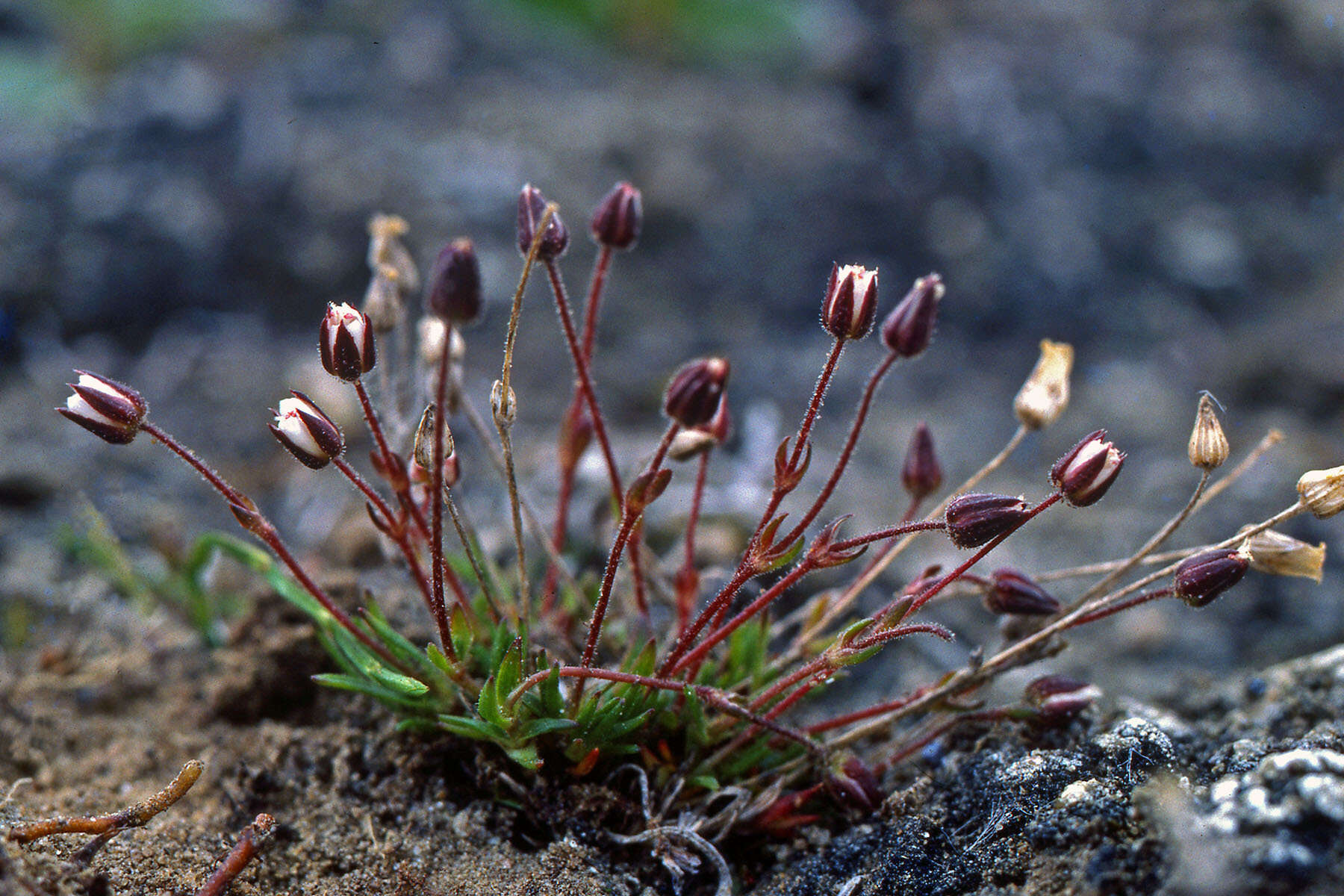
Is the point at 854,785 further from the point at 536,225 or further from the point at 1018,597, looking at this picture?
the point at 536,225

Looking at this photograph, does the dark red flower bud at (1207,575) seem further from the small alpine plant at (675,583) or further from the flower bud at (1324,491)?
the flower bud at (1324,491)

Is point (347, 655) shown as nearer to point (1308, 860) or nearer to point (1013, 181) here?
point (1308, 860)

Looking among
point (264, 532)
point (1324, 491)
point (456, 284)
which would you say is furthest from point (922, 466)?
point (264, 532)

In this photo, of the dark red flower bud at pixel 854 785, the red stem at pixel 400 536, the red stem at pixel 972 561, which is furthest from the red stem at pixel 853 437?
the red stem at pixel 400 536

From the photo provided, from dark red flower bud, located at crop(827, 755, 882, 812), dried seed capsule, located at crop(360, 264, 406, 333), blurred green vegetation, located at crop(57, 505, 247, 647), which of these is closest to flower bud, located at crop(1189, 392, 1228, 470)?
dark red flower bud, located at crop(827, 755, 882, 812)

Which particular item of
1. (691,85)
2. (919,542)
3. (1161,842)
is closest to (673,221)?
(691,85)
